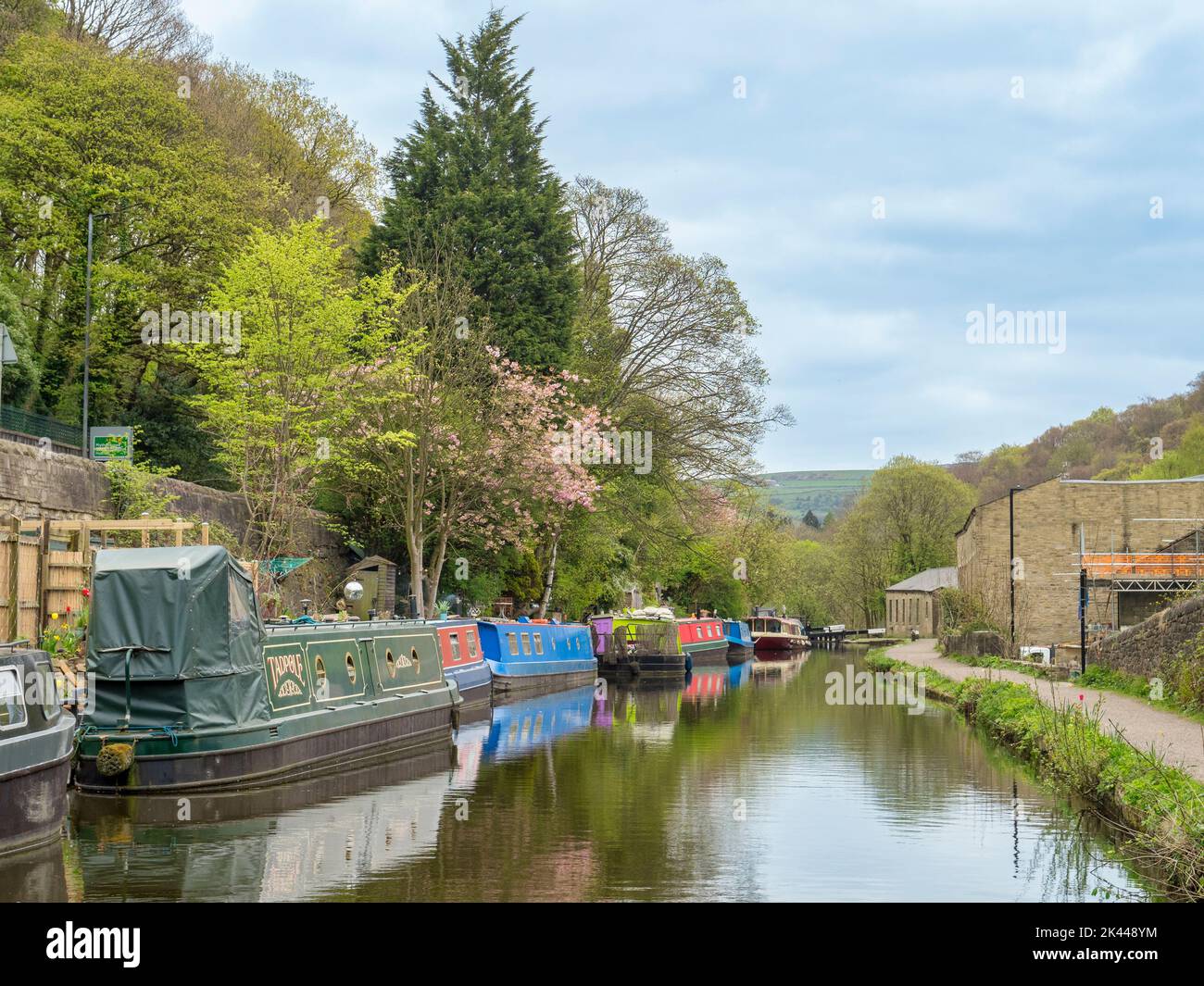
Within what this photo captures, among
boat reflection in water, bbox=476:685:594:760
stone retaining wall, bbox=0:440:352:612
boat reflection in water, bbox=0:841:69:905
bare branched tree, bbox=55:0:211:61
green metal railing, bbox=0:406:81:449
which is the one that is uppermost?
bare branched tree, bbox=55:0:211:61

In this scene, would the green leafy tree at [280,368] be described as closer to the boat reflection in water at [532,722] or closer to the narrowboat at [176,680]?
the boat reflection in water at [532,722]

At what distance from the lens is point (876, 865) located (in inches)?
416

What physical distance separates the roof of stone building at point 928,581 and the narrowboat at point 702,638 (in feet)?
61.4

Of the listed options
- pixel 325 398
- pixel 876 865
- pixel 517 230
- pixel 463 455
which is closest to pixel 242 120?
pixel 517 230

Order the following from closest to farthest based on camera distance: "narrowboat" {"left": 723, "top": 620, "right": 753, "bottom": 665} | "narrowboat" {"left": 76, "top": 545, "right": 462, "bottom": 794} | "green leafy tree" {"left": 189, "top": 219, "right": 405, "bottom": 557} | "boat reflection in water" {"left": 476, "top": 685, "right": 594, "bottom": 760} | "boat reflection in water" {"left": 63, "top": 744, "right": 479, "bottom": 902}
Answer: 1. "boat reflection in water" {"left": 63, "top": 744, "right": 479, "bottom": 902}
2. "narrowboat" {"left": 76, "top": 545, "right": 462, "bottom": 794}
3. "boat reflection in water" {"left": 476, "top": 685, "right": 594, "bottom": 760}
4. "green leafy tree" {"left": 189, "top": 219, "right": 405, "bottom": 557}
5. "narrowboat" {"left": 723, "top": 620, "right": 753, "bottom": 665}

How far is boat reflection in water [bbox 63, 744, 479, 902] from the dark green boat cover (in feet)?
2.97

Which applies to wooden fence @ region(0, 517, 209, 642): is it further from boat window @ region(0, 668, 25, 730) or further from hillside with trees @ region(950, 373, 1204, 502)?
hillside with trees @ region(950, 373, 1204, 502)

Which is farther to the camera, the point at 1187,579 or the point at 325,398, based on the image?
the point at 1187,579

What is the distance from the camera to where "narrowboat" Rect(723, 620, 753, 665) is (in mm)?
59781

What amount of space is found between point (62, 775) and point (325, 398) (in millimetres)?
14073

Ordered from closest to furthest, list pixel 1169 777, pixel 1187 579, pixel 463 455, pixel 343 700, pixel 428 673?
pixel 1169 777, pixel 343 700, pixel 428 673, pixel 463 455, pixel 1187 579

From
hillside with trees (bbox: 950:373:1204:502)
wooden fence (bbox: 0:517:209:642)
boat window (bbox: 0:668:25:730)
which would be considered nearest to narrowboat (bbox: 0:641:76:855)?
boat window (bbox: 0:668:25:730)

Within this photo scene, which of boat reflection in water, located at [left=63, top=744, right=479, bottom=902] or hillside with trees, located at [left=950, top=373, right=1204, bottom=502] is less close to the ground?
hillside with trees, located at [left=950, top=373, right=1204, bottom=502]
